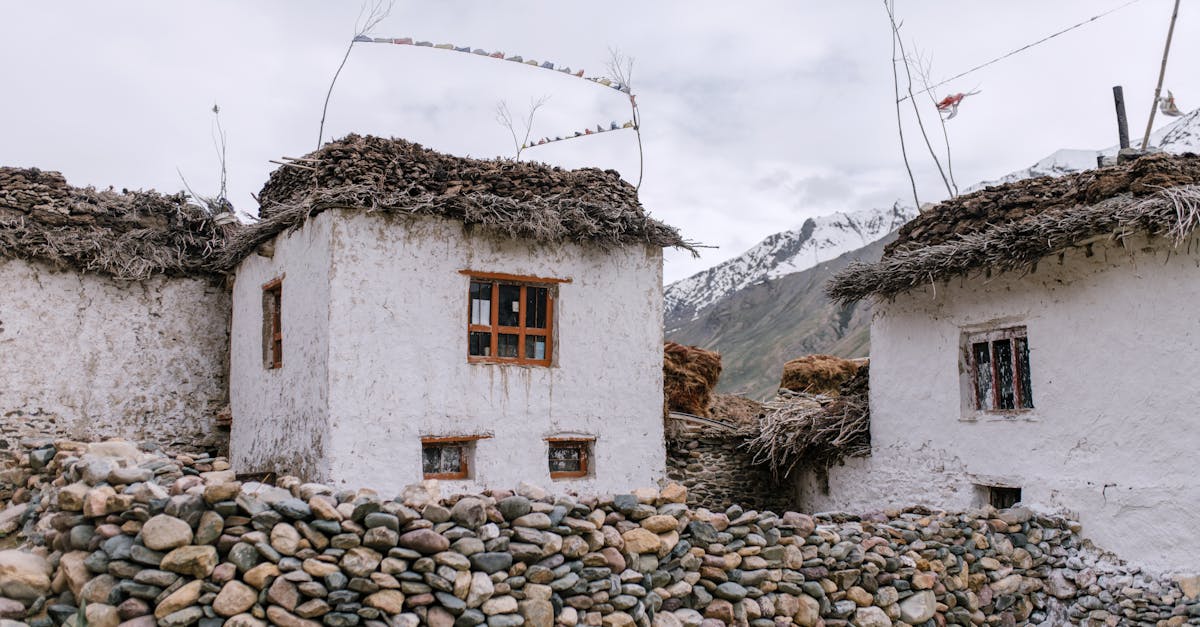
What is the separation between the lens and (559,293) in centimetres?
1082

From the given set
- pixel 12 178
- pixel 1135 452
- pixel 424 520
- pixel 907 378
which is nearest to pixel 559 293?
pixel 907 378

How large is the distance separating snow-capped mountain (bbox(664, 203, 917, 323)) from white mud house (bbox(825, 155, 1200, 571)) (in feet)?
248

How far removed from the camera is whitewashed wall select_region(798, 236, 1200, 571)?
8.39 meters

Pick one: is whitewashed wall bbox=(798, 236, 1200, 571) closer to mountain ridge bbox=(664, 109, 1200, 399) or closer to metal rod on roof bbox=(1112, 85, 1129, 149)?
Result: metal rod on roof bbox=(1112, 85, 1129, 149)

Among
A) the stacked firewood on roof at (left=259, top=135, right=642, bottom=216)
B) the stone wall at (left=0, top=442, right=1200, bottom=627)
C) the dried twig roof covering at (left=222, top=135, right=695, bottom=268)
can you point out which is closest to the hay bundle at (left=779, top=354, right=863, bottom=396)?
the dried twig roof covering at (left=222, top=135, right=695, bottom=268)

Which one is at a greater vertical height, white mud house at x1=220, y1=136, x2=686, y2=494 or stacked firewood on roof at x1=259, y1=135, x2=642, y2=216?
stacked firewood on roof at x1=259, y1=135, x2=642, y2=216

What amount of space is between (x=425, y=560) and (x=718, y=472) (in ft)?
25.6

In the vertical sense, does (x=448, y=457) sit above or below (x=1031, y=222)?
below

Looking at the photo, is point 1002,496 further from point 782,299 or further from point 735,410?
point 782,299

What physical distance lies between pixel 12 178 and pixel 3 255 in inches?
41.6

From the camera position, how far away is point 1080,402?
9.14 metres

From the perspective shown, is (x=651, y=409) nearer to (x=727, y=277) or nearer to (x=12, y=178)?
(x=12, y=178)

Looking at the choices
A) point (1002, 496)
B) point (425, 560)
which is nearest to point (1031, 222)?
point (1002, 496)

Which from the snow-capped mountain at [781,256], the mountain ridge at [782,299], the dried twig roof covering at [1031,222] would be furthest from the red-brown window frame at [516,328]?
the snow-capped mountain at [781,256]
